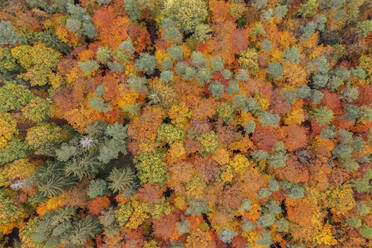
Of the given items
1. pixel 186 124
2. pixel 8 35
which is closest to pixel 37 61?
pixel 8 35

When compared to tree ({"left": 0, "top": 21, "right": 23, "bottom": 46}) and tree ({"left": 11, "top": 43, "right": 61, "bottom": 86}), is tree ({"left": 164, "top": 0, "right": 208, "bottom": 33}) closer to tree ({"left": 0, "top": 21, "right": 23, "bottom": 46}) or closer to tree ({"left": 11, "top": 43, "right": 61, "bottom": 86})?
tree ({"left": 11, "top": 43, "right": 61, "bottom": 86})

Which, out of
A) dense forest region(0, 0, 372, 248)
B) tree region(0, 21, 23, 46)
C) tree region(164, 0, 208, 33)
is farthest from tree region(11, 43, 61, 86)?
tree region(164, 0, 208, 33)

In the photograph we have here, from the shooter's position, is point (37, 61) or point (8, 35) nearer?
point (8, 35)

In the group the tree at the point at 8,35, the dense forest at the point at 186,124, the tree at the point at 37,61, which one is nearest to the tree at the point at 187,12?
the dense forest at the point at 186,124

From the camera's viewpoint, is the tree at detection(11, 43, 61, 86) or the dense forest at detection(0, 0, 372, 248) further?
the tree at detection(11, 43, 61, 86)

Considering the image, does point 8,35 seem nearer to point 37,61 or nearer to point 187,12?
point 37,61

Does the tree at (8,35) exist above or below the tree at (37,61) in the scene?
above

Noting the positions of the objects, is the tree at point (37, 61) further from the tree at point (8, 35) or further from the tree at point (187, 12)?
the tree at point (187, 12)

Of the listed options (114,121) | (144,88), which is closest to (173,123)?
(144,88)
